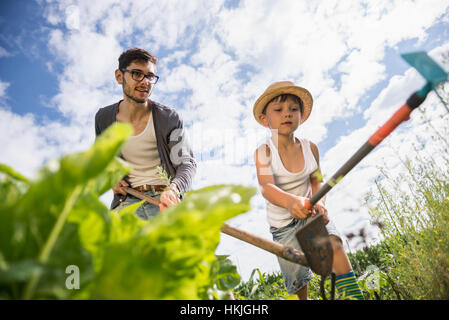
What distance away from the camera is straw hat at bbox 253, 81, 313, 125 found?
284cm

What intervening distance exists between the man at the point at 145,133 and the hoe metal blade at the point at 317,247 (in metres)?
1.47

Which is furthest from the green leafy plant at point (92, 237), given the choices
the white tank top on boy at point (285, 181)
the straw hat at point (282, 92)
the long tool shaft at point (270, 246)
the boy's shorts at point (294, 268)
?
the straw hat at point (282, 92)

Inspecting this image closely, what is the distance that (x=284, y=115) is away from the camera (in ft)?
8.95

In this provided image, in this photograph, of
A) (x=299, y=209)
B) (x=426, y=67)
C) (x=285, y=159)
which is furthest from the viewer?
(x=285, y=159)

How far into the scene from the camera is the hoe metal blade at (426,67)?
3.08 feet

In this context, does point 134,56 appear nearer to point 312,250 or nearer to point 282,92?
point 282,92

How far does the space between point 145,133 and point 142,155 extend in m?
0.23

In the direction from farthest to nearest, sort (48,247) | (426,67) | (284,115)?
(284,115) → (426,67) → (48,247)

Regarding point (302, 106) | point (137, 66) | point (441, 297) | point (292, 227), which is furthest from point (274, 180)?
point (137, 66)

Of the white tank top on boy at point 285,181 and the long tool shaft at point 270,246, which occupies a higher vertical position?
the white tank top on boy at point 285,181

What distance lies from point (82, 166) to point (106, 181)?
24 centimetres

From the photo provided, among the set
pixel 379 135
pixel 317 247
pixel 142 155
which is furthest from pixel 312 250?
pixel 142 155

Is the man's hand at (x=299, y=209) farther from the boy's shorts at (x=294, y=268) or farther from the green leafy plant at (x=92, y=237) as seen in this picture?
the green leafy plant at (x=92, y=237)
